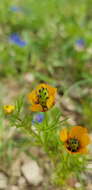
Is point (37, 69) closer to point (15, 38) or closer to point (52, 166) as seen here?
point (15, 38)

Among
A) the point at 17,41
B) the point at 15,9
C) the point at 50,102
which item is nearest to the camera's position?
the point at 50,102

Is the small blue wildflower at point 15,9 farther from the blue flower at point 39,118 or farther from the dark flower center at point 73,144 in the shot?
the dark flower center at point 73,144

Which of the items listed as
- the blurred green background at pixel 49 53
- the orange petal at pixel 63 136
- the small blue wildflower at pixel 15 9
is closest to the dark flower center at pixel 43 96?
the orange petal at pixel 63 136

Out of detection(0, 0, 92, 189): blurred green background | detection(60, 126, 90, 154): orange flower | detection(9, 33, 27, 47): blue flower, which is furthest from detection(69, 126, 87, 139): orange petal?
detection(9, 33, 27, 47): blue flower

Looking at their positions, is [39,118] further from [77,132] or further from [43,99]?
[43,99]

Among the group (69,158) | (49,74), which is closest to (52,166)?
(69,158)

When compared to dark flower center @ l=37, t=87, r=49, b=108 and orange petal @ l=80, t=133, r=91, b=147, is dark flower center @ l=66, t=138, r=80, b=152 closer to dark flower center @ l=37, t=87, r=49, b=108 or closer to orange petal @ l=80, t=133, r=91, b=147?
orange petal @ l=80, t=133, r=91, b=147

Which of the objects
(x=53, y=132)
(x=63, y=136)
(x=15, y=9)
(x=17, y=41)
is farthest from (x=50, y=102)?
(x=15, y=9)

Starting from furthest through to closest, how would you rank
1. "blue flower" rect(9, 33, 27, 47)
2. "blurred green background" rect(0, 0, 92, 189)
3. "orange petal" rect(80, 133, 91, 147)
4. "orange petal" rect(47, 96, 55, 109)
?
"blue flower" rect(9, 33, 27, 47) < "blurred green background" rect(0, 0, 92, 189) < "orange petal" rect(80, 133, 91, 147) < "orange petal" rect(47, 96, 55, 109)
